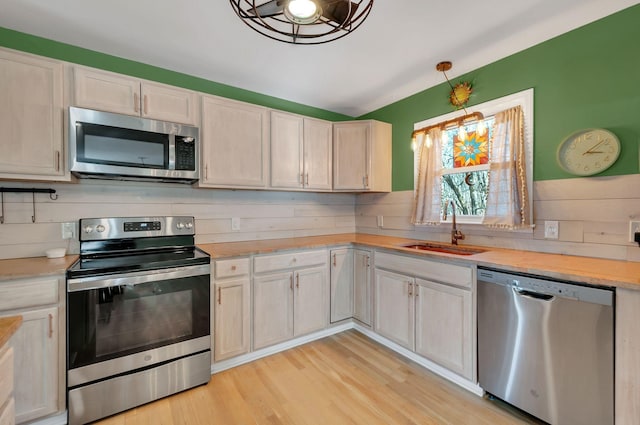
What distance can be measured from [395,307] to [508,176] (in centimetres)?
140

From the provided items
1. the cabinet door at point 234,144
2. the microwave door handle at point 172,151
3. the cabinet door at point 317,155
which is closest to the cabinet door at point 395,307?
the cabinet door at point 317,155

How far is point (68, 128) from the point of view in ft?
6.23

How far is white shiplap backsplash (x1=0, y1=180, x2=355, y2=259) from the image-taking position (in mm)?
2016

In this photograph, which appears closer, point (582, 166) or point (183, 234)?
point (582, 166)

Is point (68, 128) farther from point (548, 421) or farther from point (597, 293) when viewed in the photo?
point (548, 421)

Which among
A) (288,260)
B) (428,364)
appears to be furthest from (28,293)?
(428,364)

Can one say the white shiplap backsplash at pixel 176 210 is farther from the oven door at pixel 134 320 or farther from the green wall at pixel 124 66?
the green wall at pixel 124 66

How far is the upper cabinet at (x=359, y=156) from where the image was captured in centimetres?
314

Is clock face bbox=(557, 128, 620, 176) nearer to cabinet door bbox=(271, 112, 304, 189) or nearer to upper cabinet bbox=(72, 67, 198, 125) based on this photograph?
cabinet door bbox=(271, 112, 304, 189)

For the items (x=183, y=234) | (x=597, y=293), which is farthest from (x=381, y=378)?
(x=183, y=234)

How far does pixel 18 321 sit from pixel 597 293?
2402mm

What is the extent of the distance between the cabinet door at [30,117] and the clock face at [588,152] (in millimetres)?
3426

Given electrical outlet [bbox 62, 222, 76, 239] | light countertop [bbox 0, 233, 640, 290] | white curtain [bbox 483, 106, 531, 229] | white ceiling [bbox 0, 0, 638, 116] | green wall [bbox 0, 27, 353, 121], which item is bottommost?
light countertop [bbox 0, 233, 640, 290]

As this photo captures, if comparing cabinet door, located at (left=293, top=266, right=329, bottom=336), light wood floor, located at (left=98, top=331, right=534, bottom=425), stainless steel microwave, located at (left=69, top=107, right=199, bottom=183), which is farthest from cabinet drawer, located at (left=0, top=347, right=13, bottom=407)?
cabinet door, located at (left=293, top=266, right=329, bottom=336)
